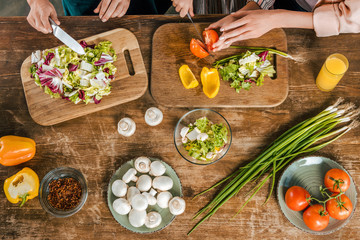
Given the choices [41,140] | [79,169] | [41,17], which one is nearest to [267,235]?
[79,169]

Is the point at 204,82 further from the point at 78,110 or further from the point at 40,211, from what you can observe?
the point at 40,211

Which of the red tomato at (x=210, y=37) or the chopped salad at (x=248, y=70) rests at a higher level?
the red tomato at (x=210, y=37)

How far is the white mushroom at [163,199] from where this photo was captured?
4.92ft

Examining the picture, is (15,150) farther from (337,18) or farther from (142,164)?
(337,18)

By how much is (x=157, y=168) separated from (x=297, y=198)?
75 centimetres

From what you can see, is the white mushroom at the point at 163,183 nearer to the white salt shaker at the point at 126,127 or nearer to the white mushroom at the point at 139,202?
the white mushroom at the point at 139,202

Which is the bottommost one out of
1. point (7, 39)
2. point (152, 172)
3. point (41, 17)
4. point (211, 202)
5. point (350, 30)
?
point (211, 202)

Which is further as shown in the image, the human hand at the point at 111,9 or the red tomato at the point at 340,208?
the human hand at the point at 111,9

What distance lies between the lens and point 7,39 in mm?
1737

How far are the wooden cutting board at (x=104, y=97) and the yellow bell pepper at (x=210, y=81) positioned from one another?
0.35 metres

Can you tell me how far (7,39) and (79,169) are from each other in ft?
3.09

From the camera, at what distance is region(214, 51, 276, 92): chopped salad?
1.58 meters

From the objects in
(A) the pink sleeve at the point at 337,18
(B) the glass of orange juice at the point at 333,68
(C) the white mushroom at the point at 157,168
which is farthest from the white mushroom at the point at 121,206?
(A) the pink sleeve at the point at 337,18

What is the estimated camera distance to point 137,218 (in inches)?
58.0
